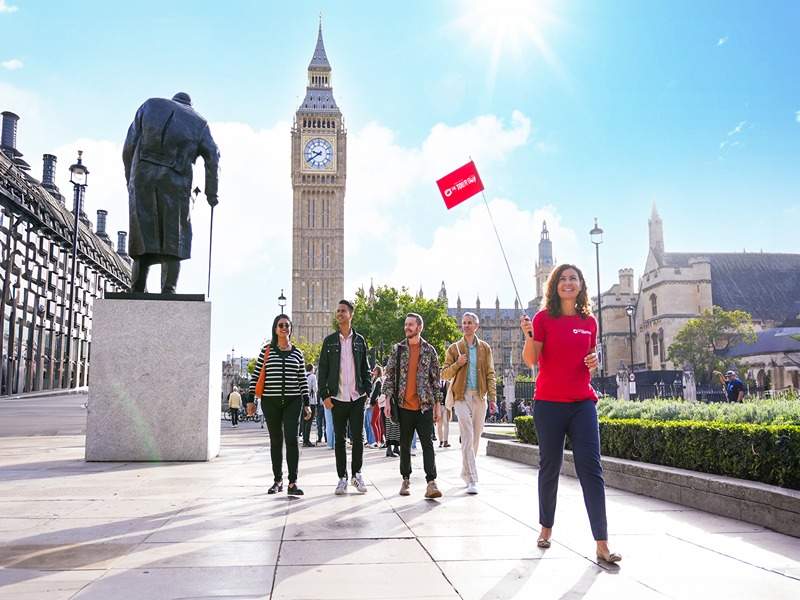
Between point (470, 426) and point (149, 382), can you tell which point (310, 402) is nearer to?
point (149, 382)

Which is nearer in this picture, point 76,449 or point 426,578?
point 426,578

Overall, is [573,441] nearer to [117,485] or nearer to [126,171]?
[117,485]

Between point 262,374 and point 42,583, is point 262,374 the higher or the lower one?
the higher one

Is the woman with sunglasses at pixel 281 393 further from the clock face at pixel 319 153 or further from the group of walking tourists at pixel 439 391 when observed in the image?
the clock face at pixel 319 153

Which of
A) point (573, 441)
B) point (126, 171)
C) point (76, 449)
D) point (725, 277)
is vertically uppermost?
point (725, 277)

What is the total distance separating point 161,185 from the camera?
31.6 feet

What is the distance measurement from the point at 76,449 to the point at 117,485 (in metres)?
5.27

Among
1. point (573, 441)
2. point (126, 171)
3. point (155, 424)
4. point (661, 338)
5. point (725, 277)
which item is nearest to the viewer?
point (573, 441)

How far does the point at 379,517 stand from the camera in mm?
5648

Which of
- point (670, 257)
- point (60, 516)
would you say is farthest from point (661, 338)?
point (60, 516)

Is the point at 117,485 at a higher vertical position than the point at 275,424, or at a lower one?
lower

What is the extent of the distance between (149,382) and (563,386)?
21.4 ft

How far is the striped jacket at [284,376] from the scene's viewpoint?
7039 millimetres

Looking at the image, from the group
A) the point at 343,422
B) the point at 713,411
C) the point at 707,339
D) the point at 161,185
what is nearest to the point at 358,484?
the point at 343,422
